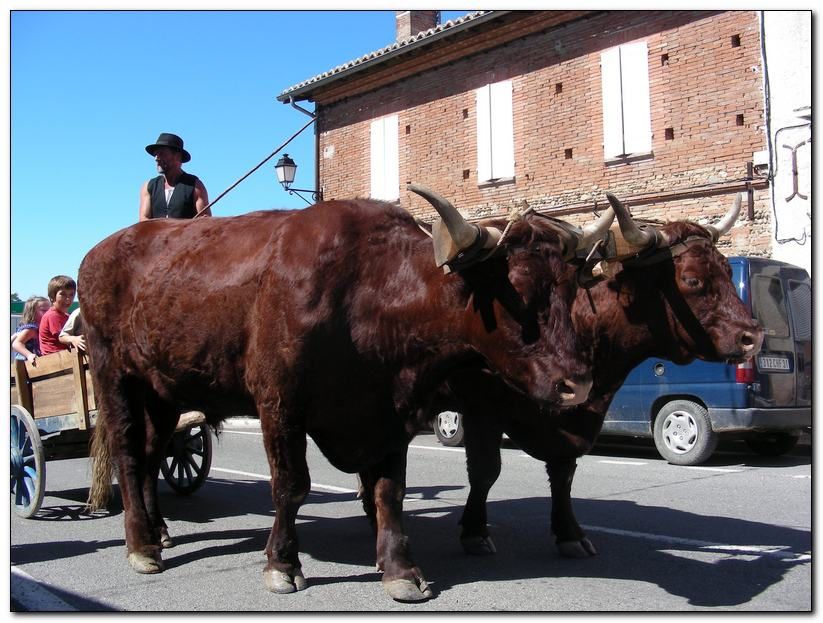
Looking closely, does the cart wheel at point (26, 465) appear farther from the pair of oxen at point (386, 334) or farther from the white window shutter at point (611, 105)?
the white window shutter at point (611, 105)

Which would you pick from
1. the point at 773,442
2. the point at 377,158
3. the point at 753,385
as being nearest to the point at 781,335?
the point at 753,385

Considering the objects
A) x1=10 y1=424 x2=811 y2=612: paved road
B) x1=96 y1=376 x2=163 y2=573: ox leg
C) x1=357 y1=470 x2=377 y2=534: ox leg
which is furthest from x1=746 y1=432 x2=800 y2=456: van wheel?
x1=96 y1=376 x2=163 y2=573: ox leg

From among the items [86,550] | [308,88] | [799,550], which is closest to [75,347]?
[86,550]

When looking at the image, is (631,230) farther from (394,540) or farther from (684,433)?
(684,433)

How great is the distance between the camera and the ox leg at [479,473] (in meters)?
5.23

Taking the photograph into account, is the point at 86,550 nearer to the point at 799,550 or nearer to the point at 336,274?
the point at 336,274

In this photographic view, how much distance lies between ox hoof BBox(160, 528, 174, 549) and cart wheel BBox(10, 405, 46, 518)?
139cm

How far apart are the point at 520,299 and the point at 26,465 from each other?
4938mm

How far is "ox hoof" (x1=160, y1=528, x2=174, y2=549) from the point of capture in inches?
228

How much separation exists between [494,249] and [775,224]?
1156 centimetres

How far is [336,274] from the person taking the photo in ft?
14.9

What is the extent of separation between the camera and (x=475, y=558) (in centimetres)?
528

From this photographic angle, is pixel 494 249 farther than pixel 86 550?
No

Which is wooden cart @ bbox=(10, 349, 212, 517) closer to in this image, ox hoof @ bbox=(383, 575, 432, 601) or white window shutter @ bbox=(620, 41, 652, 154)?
ox hoof @ bbox=(383, 575, 432, 601)
